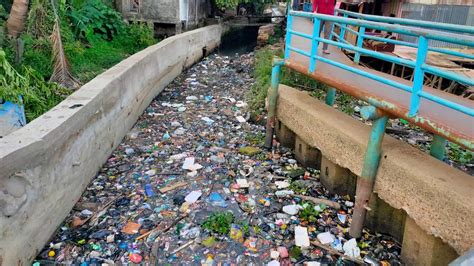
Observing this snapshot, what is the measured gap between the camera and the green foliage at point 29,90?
4339 mm

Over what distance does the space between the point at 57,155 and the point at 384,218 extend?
329cm

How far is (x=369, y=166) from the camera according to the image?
141 inches

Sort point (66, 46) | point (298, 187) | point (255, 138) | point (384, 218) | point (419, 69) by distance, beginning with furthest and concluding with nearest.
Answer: point (66, 46) < point (255, 138) < point (298, 187) < point (384, 218) < point (419, 69)

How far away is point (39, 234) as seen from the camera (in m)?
3.41

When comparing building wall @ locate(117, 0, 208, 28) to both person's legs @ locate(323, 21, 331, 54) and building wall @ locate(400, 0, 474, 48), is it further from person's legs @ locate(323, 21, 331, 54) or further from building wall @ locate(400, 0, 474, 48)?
person's legs @ locate(323, 21, 331, 54)

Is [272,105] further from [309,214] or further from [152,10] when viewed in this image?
[152,10]

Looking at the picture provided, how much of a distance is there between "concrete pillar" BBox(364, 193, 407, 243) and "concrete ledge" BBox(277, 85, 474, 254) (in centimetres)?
26

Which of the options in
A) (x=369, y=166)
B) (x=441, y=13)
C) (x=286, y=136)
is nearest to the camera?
(x=369, y=166)

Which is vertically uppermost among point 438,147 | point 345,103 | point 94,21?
point 94,21

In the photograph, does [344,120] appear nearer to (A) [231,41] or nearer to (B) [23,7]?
(B) [23,7]

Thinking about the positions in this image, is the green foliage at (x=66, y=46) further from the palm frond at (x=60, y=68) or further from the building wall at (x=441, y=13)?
the building wall at (x=441, y=13)

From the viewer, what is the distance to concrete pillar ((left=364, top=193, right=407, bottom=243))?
3.68m

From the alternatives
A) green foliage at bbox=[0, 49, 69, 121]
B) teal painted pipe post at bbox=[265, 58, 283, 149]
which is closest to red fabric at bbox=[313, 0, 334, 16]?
teal painted pipe post at bbox=[265, 58, 283, 149]

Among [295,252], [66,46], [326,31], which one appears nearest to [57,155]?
[295,252]
